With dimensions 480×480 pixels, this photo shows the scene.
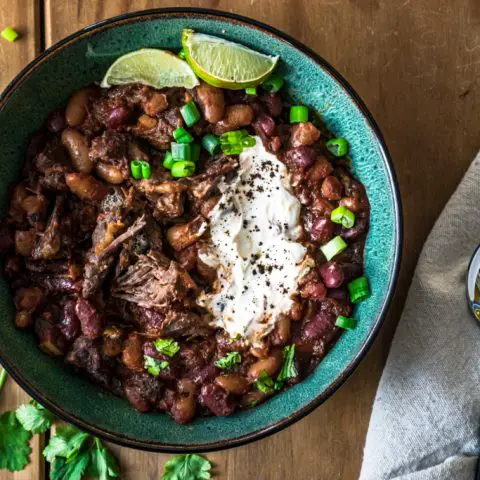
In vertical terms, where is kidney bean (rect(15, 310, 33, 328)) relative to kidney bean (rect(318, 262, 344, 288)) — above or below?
below

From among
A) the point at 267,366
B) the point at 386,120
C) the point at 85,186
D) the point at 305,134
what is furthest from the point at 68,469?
the point at 386,120

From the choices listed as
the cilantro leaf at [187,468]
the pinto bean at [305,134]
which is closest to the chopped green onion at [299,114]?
the pinto bean at [305,134]

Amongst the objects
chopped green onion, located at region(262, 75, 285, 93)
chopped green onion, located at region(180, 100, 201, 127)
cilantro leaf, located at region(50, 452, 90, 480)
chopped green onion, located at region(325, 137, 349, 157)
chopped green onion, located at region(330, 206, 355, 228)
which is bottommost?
cilantro leaf, located at region(50, 452, 90, 480)

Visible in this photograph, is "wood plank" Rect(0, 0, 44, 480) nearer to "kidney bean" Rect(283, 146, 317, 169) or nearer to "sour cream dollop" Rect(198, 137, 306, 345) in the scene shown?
"sour cream dollop" Rect(198, 137, 306, 345)

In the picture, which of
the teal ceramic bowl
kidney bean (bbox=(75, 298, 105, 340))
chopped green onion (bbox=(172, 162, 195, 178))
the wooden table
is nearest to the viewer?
the teal ceramic bowl

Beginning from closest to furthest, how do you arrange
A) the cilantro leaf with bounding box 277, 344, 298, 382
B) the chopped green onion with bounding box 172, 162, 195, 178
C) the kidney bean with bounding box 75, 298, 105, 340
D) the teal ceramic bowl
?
the teal ceramic bowl
the kidney bean with bounding box 75, 298, 105, 340
the chopped green onion with bounding box 172, 162, 195, 178
the cilantro leaf with bounding box 277, 344, 298, 382

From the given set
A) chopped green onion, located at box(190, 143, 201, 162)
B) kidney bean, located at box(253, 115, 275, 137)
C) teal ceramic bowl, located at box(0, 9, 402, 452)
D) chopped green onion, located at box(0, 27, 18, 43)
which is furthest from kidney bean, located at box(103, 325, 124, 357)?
chopped green onion, located at box(0, 27, 18, 43)
